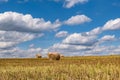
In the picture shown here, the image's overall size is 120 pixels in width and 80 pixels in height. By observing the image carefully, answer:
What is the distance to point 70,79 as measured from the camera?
11.1 meters

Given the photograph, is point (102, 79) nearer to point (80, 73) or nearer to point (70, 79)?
point (70, 79)

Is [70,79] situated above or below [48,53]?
below

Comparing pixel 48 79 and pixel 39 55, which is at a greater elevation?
pixel 39 55

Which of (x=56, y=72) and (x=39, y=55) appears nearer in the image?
(x=56, y=72)

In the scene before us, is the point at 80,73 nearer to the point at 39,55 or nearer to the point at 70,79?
the point at 70,79

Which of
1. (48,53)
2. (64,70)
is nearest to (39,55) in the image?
(48,53)

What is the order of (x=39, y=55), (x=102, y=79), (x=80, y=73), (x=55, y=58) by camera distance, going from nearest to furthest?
(x=102, y=79) < (x=80, y=73) < (x=55, y=58) < (x=39, y=55)

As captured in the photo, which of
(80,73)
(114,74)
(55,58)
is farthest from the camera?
(55,58)

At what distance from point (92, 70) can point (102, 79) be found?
2091mm

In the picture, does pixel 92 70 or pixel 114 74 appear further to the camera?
pixel 92 70

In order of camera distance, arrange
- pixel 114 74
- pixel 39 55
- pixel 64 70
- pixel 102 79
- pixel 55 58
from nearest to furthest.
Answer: pixel 102 79
pixel 114 74
pixel 64 70
pixel 55 58
pixel 39 55

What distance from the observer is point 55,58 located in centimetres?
Answer: 3828

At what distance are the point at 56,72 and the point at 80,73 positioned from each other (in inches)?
44.1

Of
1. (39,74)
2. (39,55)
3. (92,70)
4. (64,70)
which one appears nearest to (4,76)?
(39,74)
